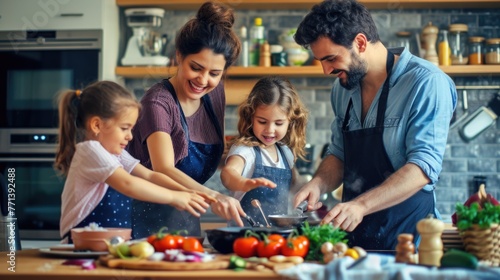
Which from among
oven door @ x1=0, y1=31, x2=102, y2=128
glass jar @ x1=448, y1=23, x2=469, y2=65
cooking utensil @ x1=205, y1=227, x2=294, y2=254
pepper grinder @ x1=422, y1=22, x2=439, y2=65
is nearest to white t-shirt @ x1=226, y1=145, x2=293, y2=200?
cooking utensil @ x1=205, y1=227, x2=294, y2=254

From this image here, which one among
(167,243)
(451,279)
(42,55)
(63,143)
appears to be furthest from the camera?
(42,55)

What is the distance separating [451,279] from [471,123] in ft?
11.5

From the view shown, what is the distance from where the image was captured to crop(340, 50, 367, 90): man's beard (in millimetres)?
2637

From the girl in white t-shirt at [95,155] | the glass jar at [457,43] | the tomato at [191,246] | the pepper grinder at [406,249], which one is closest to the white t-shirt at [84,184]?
the girl in white t-shirt at [95,155]

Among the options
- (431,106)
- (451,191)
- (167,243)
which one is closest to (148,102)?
(167,243)

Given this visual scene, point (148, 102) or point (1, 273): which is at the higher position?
point (148, 102)

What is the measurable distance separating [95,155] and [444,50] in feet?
10.7

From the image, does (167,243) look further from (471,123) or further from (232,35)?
(471,123)

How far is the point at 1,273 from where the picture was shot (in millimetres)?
1706

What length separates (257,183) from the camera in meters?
2.24

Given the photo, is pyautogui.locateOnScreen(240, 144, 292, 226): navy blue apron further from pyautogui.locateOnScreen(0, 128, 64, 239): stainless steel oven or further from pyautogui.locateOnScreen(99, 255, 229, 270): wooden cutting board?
pyautogui.locateOnScreen(0, 128, 64, 239): stainless steel oven

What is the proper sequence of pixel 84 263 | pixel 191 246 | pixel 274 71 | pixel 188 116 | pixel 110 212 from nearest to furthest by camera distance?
pixel 84 263, pixel 191 246, pixel 110 212, pixel 188 116, pixel 274 71

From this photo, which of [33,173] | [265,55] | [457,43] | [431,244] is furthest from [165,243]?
[457,43]

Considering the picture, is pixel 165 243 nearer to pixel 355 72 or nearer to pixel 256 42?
pixel 355 72
